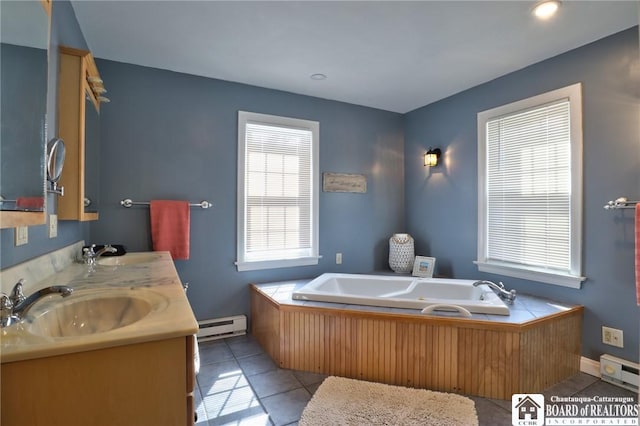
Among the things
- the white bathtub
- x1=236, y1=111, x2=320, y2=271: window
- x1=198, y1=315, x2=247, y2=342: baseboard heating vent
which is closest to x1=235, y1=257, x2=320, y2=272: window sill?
x1=236, y1=111, x2=320, y2=271: window

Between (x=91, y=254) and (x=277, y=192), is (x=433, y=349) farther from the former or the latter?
(x=91, y=254)

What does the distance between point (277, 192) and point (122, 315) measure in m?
2.08

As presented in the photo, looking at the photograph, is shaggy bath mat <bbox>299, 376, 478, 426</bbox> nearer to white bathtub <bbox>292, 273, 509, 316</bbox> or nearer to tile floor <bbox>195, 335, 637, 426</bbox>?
tile floor <bbox>195, 335, 637, 426</bbox>

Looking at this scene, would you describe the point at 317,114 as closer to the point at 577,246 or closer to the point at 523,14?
the point at 523,14

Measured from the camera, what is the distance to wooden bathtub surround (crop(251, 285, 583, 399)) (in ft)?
6.38

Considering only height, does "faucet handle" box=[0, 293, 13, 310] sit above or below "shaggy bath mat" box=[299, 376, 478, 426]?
above

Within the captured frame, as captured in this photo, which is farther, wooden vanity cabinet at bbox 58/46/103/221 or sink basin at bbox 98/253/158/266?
sink basin at bbox 98/253/158/266

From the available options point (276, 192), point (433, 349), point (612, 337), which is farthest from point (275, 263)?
point (612, 337)

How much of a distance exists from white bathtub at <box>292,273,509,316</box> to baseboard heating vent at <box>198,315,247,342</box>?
2.54 ft

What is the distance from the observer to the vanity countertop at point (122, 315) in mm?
754

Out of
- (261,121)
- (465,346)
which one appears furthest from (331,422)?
(261,121)

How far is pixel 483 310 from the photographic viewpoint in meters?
2.09

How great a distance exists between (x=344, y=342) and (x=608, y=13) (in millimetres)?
2699

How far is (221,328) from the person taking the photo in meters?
2.83
